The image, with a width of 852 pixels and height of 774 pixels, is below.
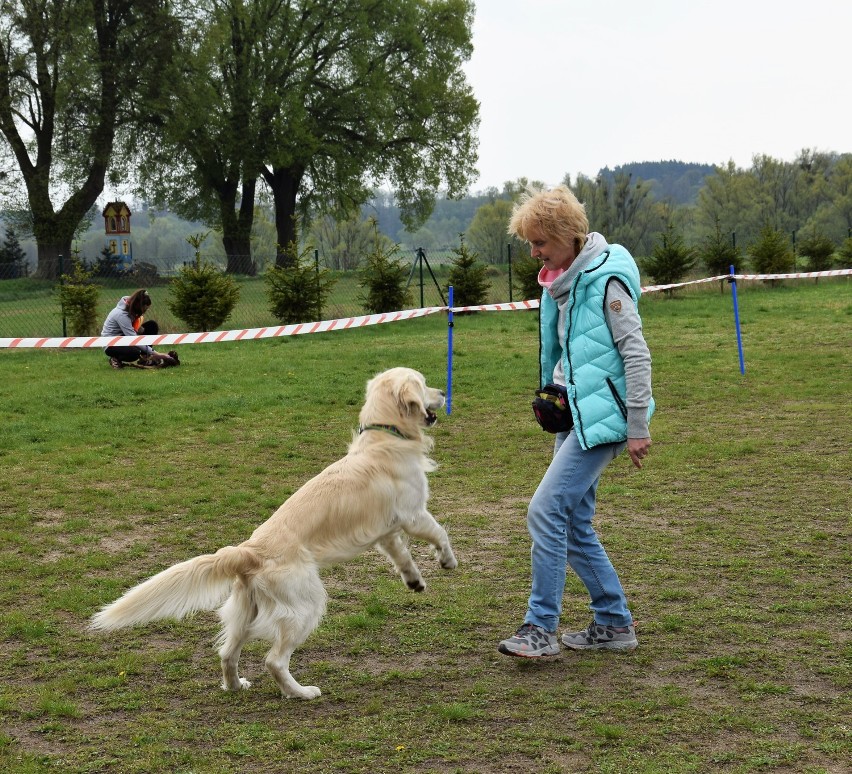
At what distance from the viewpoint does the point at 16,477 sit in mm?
7680

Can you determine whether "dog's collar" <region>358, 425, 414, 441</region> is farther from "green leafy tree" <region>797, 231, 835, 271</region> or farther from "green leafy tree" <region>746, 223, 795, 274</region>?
"green leafy tree" <region>797, 231, 835, 271</region>

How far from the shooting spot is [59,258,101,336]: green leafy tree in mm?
18078

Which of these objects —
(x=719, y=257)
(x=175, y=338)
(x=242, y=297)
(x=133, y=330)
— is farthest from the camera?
(x=719, y=257)

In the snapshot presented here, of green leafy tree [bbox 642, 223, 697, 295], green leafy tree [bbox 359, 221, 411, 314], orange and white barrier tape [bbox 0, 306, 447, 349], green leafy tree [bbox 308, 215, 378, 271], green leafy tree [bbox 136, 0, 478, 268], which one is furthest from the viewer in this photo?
green leafy tree [bbox 308, 215, 378, 271]

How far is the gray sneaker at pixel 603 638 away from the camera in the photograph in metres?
4.01

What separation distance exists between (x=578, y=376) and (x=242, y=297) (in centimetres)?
2035

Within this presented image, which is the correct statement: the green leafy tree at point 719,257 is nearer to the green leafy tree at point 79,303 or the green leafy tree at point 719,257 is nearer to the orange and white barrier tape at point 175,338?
the green leafy tree at point 79,303

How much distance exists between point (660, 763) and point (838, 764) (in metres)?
0.57

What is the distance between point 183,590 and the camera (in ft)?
11.6

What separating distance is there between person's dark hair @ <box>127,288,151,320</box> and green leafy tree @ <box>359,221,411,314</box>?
26.9ft

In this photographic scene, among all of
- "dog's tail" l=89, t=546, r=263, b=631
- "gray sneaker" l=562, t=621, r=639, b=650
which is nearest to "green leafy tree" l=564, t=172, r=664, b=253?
"gray sneaker" l=562, t=621, r=639, b=650

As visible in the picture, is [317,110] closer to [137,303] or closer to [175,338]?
[137,303]

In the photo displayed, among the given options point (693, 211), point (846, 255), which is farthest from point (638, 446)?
point (693, 211)

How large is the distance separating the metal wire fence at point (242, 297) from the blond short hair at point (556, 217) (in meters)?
16.3
